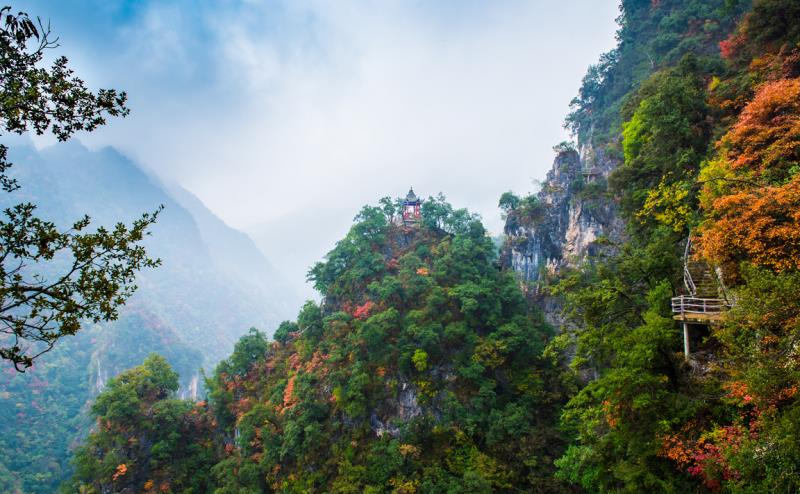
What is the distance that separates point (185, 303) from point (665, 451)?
124 meters

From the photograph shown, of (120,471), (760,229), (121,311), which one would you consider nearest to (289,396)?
(120,471)

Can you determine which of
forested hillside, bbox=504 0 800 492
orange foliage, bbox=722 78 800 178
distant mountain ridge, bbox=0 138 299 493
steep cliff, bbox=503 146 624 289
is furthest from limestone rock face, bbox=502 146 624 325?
distant mountain ridge, bbox=0 138 299 493

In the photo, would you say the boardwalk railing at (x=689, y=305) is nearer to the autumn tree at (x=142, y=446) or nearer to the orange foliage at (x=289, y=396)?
the orange foliage at (x=289, y=396)

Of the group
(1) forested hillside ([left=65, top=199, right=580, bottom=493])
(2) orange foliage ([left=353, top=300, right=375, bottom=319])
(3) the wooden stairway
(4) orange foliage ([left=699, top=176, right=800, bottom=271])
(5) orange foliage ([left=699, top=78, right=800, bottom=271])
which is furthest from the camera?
(2) orange foliage ([left=353, top=300, right=375, bottom=319])

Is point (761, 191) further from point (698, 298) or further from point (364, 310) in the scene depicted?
point (364, 310)

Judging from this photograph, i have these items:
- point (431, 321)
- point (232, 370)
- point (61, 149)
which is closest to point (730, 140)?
point (431, 321)

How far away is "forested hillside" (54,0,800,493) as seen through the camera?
7.89 metres

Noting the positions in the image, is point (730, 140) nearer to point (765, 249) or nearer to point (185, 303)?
point (765, 249)

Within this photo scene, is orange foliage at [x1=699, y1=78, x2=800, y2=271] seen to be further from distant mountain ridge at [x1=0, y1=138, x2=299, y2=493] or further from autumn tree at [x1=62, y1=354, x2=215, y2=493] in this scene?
distant mountain ridge at [x1=0, y1=138, x2=299, y2=493]

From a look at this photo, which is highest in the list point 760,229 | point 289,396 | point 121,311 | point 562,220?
point 121,311

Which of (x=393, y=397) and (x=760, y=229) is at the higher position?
(x=760, y=229)

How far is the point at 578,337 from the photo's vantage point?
1261 centimetres

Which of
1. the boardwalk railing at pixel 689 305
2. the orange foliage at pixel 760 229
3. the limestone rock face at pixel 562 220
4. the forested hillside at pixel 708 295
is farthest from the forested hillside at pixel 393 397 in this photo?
the orange foliage at pixel 760 229

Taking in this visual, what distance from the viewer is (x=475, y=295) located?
22328mm
